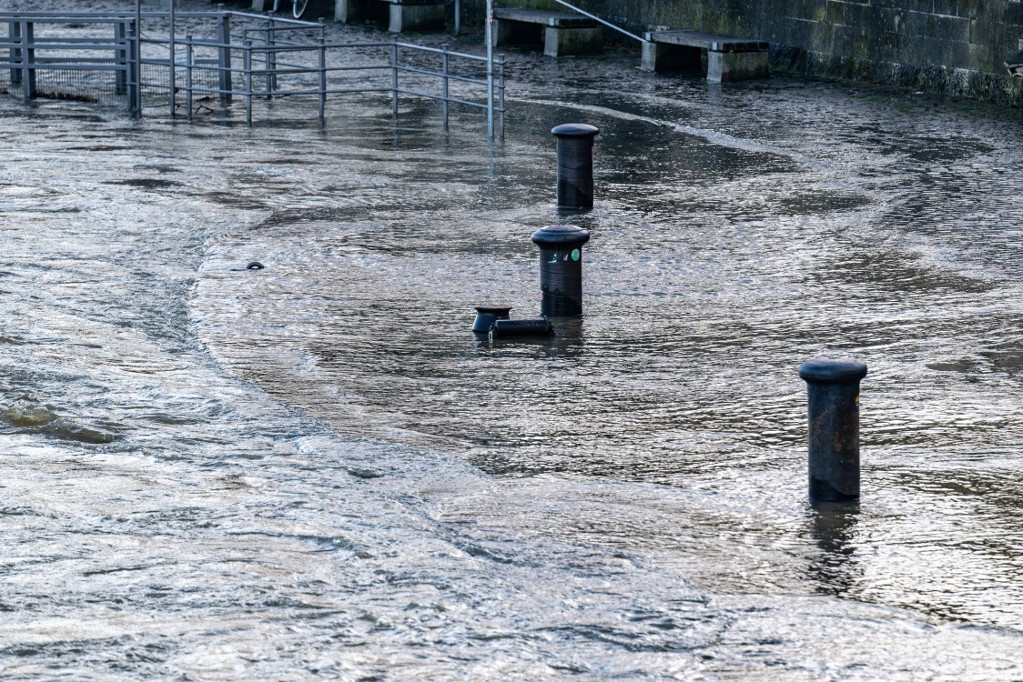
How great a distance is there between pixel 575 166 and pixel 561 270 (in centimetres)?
362

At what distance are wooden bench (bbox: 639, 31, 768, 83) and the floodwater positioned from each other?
683 cm

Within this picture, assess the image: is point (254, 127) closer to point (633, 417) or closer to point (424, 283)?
point (424, 283)

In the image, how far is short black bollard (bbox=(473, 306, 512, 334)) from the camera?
32.7ft

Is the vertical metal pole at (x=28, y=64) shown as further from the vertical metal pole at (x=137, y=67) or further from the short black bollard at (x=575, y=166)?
the short black bollard at (x=575, y=166)

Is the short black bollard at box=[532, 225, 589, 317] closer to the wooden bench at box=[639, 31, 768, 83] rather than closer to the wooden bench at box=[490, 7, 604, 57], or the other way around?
the wooden bench at box=[639, 31, 768, 83]

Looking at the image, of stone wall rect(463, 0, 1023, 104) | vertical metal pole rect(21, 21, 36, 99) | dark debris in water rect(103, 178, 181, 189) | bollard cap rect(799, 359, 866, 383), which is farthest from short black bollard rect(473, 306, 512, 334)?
vertical metal pole rect(21, 21, 36, 99)

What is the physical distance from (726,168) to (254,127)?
595 centimetres

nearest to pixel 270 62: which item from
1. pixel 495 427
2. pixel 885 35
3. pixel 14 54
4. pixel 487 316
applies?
pixel 14 54

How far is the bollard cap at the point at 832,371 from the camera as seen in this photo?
272 inches

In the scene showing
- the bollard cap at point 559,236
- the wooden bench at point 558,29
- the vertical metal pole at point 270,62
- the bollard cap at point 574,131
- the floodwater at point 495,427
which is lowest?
the floodwater at point 495,427

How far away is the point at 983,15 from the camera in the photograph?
20172 mm

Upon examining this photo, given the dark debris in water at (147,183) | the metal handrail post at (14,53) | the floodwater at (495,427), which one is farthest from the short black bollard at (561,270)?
the metal handrail post at (14,53)

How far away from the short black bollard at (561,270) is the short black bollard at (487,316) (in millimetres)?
468

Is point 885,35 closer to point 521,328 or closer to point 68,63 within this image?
point 68,63
